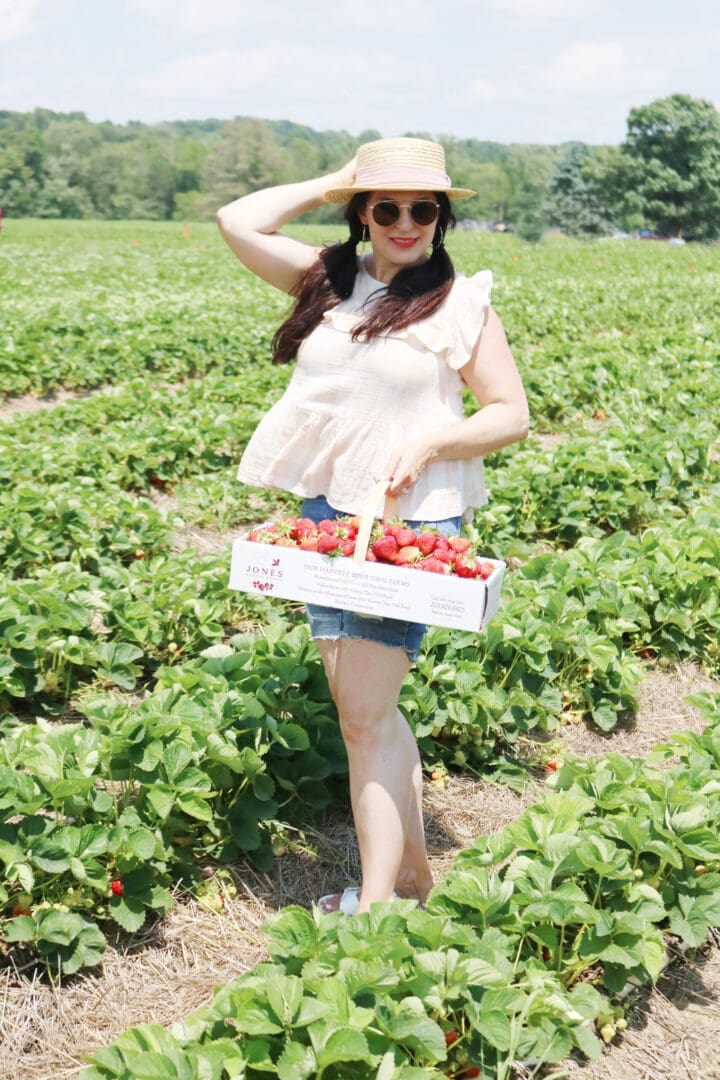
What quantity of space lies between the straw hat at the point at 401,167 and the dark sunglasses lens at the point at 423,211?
0.11 ft

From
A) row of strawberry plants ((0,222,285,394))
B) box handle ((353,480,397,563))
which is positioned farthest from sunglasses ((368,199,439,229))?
row of strawberry plants ((0,222,285,394))

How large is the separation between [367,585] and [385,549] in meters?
0.10

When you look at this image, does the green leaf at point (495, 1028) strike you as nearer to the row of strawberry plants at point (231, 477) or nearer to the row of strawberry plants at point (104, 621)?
the row of strawberry plants at point (104, 621)

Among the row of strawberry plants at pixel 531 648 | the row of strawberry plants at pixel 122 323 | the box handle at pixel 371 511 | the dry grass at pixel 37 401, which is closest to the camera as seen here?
the box handle at pixel 371 511

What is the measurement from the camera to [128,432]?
23.2ft

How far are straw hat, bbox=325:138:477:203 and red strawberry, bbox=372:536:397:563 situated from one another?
2.81 feet

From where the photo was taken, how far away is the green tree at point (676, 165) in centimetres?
6806

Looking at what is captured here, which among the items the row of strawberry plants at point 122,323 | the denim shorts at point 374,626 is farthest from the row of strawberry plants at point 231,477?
the row of strawberry plants at point 122,323

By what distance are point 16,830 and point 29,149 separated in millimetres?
91200

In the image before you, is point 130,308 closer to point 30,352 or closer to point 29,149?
point 30,352

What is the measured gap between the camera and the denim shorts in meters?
2.46

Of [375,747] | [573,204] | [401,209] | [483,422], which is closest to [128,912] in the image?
[375,747]

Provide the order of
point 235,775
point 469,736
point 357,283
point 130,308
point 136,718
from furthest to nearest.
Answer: point 130,308, point 469,736, point 235,775, point 136,718, point 357,283

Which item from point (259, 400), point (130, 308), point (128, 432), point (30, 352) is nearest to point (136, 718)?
point (128, 432)
